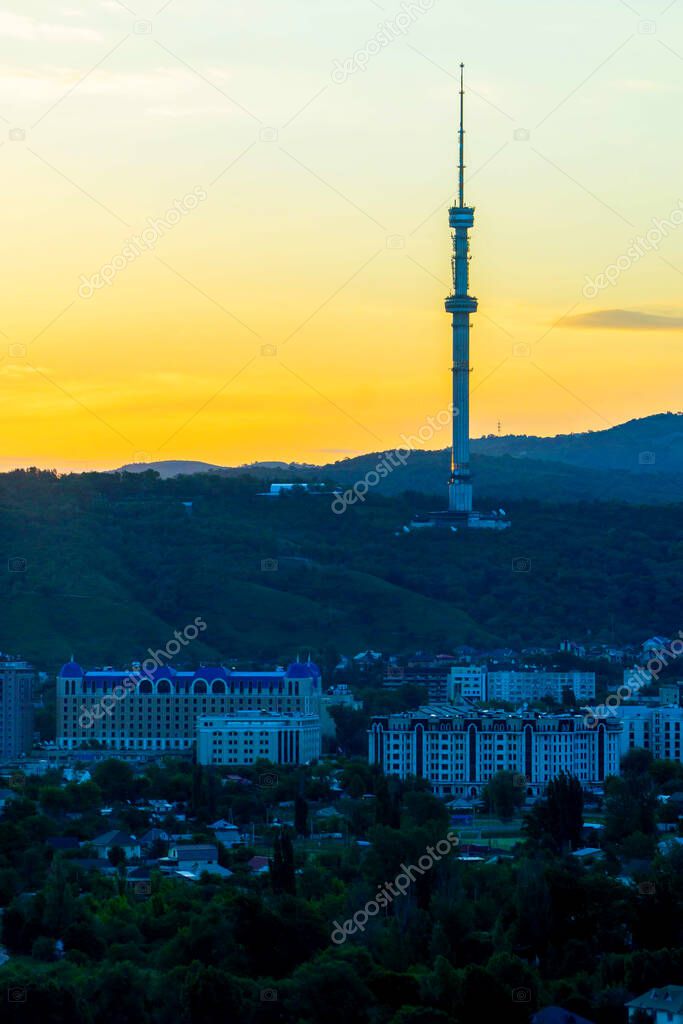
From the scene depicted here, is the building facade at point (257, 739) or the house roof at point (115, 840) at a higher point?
the building facade at point (257, 739)

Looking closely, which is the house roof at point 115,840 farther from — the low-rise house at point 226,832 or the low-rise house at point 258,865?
the low-rise house at point 258,865

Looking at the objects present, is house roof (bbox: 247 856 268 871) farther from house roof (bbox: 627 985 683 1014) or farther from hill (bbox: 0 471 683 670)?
hill (bbox: 0 471 683 670)

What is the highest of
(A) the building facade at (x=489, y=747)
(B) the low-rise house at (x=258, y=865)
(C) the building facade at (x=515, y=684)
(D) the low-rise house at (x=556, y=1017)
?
(C) the building facade at (x=515, y=684)

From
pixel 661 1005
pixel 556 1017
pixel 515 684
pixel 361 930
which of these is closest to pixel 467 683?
pixel 515 684

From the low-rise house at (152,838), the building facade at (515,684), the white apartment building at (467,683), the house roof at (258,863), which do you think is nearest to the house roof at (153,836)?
the low-rise house at (152,838)

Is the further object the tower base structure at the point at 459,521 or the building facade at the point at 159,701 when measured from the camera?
the tower base structure at the point at 459,521

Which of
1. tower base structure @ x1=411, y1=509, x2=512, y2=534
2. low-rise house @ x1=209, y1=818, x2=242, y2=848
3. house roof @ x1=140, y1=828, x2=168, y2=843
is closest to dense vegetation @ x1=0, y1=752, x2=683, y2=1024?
low-rise house @ x1=209, y1=818, x2=242, y2=848
